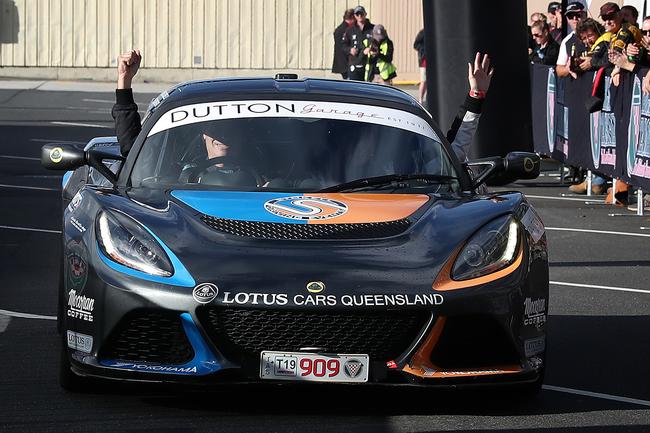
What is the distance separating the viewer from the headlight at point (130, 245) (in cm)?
597

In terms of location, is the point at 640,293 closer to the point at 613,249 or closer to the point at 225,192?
the point at 613,249

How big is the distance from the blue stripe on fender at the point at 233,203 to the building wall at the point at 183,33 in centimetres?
3237

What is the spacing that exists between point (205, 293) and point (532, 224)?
1.64 m

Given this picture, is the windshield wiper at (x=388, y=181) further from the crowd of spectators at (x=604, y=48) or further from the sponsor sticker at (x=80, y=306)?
the crowd of spectators at (x=604, y=48)

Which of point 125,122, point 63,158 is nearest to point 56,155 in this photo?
point 63,158

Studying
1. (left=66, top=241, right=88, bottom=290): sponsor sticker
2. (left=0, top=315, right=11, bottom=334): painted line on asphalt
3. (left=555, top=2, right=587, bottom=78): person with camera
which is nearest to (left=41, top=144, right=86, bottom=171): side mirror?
(left=66, top=241, right=88, bottom=290): sponsor sticker

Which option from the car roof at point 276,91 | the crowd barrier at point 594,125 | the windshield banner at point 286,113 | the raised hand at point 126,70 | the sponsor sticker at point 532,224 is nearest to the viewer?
the sponsor sticker at point 532,224

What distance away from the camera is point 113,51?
39.0m

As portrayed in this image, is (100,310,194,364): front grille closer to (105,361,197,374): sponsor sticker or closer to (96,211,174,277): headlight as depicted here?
(105,361,197,374): sponsor sticker

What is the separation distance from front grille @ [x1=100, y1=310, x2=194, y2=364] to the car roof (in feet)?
6.23

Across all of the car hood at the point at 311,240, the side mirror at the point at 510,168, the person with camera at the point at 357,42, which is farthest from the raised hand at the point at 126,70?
the person with camera at the point at 357,42

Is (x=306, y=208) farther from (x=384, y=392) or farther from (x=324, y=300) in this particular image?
(x=384, y=392)

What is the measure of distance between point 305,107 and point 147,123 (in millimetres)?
796

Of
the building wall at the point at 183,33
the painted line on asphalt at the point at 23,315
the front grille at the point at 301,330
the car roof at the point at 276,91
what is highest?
the building wall at the point at 183,33
